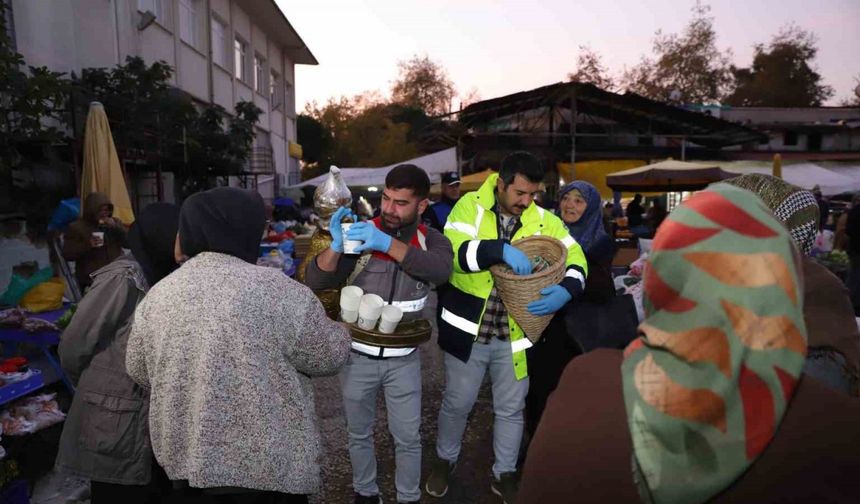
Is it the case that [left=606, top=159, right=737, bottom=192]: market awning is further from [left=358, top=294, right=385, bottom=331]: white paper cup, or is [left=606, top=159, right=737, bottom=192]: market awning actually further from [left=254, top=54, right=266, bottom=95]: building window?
[left=254, top=54, right=266, bottom=95]: building window

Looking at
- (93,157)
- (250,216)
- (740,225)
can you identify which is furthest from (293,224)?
(740,225)

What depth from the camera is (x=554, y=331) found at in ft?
12.0

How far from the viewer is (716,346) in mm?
853

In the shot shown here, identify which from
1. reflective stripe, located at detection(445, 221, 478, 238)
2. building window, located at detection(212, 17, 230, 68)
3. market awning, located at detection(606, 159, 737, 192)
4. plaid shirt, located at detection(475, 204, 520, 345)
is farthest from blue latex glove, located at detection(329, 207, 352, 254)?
building window, located at detection(212, 17, 230, 68)

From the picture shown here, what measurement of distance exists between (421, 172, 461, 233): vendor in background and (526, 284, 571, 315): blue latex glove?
2837mm

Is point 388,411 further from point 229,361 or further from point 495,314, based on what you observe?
point 229,361

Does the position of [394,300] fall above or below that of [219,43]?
below

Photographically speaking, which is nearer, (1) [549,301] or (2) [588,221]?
(1) [549,301]

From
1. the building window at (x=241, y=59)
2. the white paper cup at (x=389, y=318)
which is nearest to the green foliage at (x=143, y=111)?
the white paper cup at (x=389, y=318)

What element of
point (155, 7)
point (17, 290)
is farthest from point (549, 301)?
point (155, 7)

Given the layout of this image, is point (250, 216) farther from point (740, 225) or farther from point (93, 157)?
point (93, 157)

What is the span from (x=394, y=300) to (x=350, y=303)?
1.05 ft

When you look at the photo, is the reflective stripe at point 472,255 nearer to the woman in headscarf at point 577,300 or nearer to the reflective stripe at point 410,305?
the reflective stripe at point 410,305

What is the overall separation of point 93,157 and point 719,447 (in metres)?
6.70
